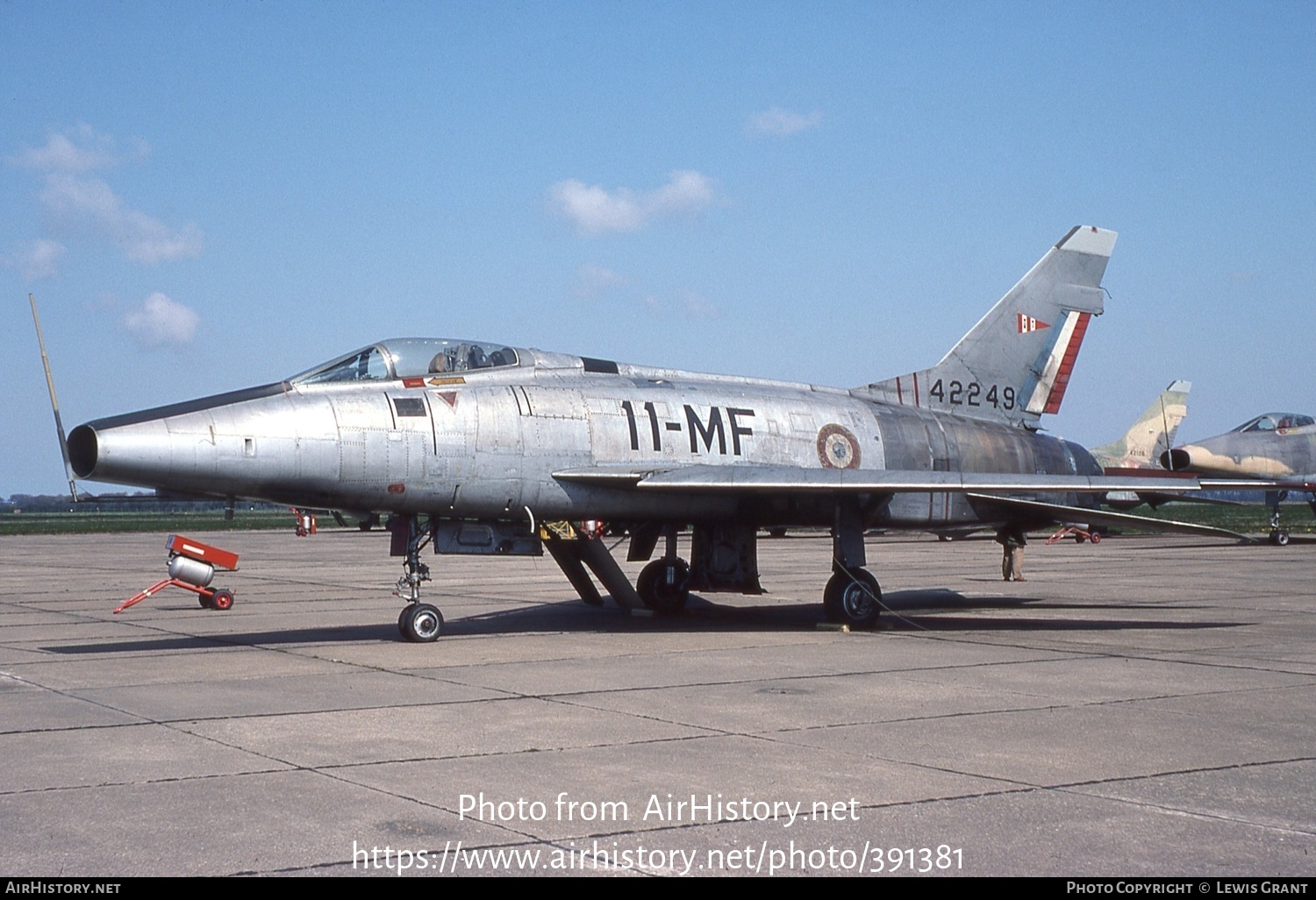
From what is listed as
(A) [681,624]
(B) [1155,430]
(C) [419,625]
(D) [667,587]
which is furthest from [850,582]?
(B) [1155,430]

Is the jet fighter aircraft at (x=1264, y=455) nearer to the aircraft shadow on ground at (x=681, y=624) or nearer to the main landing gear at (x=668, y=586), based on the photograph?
the aircraft shadow on ground at (x=681, y=624)

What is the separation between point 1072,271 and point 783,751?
12662 mm

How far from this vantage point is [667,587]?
16281 millimetres

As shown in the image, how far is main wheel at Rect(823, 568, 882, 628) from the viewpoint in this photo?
1434 centimetres

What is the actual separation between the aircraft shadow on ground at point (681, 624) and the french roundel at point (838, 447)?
Result: 1.84 m

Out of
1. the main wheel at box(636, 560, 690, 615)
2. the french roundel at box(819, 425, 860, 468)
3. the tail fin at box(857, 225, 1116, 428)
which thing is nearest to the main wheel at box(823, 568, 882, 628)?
the french roundel at box(819, 425, 860, 468)

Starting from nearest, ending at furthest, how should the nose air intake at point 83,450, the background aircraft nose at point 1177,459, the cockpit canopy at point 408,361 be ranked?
the nose air intake at point 83,450, the cockpit canopy at point 408,361, the background aircraft nose at point 1177,459

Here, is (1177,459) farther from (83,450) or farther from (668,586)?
(83,450)

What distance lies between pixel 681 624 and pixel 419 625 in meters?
3.58

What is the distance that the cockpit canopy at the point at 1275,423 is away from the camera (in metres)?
35.4

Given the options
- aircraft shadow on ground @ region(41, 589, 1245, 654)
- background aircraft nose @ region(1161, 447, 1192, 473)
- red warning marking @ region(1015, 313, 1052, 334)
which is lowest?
aircraft shadow on ground @ region(41, 589, 1245, 654)

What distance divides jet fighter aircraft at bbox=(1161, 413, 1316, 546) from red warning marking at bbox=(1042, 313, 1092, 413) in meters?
18.1

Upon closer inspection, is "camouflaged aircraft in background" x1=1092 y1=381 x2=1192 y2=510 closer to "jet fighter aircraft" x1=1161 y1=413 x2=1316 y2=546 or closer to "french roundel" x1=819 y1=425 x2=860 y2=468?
"jet fighter aircraft" x1=1161 y1=413 x2=1316 y2=546

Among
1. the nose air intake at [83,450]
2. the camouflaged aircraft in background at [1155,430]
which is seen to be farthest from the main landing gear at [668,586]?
the camouflaged aircraft in background at [1155,430]
